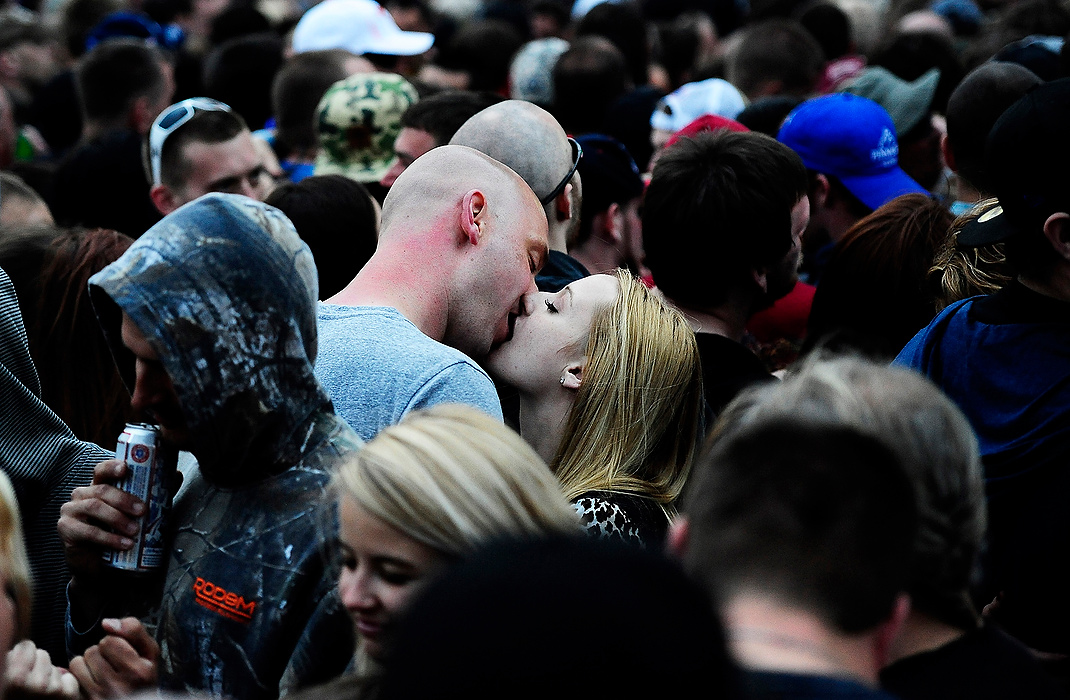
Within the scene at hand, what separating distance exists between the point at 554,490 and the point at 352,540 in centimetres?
34

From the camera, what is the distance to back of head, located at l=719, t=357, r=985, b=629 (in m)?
1.67

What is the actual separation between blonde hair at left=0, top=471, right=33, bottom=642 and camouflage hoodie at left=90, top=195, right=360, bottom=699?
10.7 inches

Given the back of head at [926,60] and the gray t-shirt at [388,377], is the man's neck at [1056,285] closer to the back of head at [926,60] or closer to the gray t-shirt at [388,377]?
the gray t-shirt at [388,377]

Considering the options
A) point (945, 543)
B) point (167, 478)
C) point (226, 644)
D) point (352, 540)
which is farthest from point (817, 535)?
point (167, 478)

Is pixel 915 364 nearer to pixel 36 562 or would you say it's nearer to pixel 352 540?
pixel 352 540

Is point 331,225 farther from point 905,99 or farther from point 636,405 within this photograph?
point 905,99

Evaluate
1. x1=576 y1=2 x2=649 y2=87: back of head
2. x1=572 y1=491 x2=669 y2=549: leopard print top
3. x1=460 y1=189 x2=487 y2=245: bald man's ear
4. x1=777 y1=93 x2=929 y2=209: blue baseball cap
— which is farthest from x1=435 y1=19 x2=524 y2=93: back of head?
x1=572 y1=491 x2=669 y2=549: leopard print top

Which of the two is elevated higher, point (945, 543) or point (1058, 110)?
point (1058, 110)

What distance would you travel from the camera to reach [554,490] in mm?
1877

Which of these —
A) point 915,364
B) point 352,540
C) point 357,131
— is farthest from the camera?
point 357,131

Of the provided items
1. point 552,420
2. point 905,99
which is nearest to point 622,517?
point 552,420

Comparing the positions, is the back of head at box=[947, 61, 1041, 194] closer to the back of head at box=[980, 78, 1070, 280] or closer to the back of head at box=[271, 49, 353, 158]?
the back of head at box=[980, 78, 1070, 280]

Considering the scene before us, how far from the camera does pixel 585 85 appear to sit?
6.57 meters

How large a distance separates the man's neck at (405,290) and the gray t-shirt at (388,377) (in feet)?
0.77
